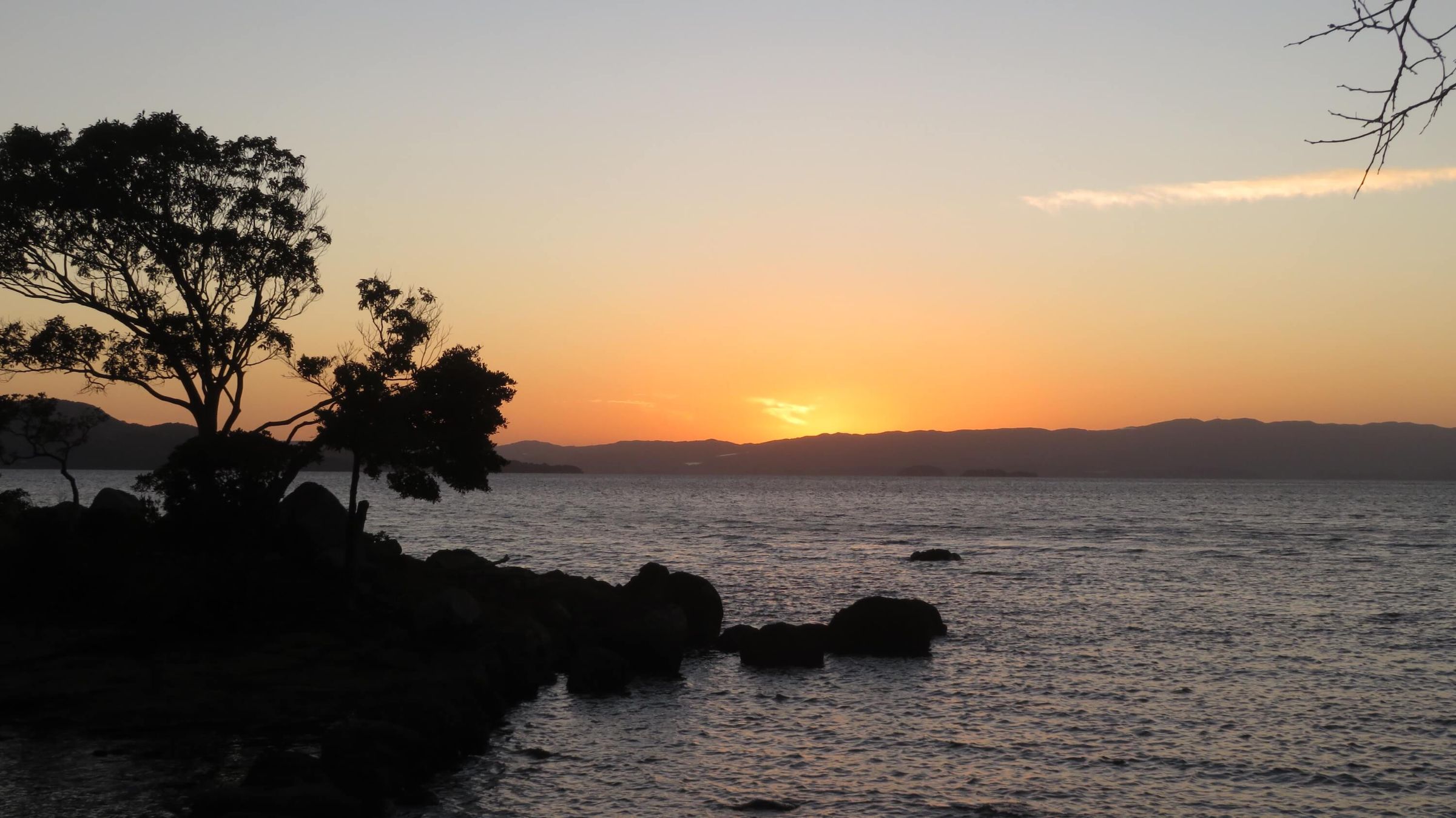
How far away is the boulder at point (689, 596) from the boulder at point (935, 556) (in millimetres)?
36399

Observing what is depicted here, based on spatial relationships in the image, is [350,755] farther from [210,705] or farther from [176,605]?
[176,605]

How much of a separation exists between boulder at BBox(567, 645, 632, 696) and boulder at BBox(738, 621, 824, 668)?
4.95 metres

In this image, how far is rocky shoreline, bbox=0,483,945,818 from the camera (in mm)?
19156

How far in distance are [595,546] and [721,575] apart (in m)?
22.9

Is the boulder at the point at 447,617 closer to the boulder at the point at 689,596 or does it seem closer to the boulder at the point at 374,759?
the boulder at the point at 689,596

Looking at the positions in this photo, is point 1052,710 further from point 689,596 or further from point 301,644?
point 301,644

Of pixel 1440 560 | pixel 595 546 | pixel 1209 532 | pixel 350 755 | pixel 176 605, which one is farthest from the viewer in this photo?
pixel 1209 532

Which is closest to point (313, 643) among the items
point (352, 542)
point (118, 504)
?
point (352, 542)

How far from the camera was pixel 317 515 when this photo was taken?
37.2m

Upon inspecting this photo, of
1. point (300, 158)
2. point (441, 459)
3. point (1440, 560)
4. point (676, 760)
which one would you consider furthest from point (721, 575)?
point (1440, 560)

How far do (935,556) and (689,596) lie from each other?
38.4 metres

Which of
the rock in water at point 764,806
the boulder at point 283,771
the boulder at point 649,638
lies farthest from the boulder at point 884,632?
the boulder at point 283,771

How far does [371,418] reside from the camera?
34.4 metres

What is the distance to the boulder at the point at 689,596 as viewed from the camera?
3569cm
